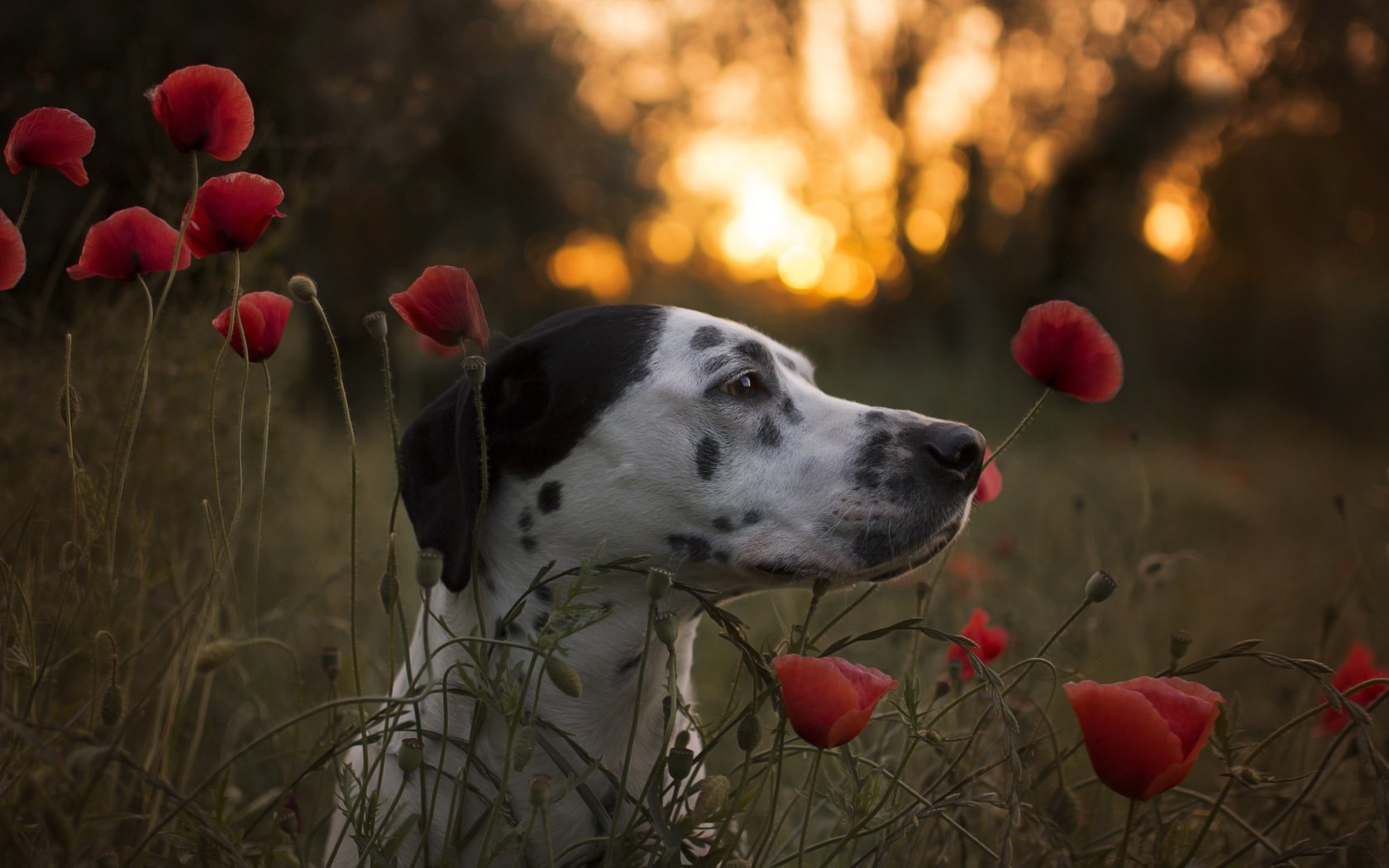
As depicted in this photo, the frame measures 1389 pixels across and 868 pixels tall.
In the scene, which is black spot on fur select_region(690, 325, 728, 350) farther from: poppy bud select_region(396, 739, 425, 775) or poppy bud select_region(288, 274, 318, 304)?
poppy bud select_region(396, 739, 425, 775)

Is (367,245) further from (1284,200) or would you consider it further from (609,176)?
(1284,200)

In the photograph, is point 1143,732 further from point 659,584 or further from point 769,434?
point 769,434

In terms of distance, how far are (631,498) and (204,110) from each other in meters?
1.04

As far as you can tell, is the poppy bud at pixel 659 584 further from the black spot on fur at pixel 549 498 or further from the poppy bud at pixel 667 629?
the black spot on fur at pixel 549 498

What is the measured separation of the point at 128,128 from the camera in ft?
13.2

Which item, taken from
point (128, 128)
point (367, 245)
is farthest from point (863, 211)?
point (128, 128)

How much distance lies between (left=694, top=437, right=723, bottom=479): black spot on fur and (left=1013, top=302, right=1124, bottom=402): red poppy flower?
66 centimetres

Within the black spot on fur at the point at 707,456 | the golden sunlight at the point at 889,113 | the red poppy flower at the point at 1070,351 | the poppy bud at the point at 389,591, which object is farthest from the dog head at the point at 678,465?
the golden sunlight at the point at 889,113

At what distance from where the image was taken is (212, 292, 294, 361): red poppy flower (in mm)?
1525

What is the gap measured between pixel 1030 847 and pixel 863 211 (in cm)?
1476

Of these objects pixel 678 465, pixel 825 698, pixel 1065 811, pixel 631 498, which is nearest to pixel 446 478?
pixel 631 498

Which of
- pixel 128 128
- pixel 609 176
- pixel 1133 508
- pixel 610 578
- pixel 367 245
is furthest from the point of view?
pixel 609 176

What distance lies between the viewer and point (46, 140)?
1455 millimetres

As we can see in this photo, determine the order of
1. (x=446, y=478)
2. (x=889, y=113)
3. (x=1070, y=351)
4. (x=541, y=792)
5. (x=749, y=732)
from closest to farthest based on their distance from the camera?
(x=541, y=792) < (x=749, y=732) < (x=1070, y=351) < (x=446, y=478) < (x=889, y=113)
